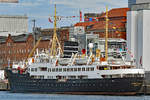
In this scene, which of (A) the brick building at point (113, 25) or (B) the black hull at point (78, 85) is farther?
(A) the brick building at point (113, 25)

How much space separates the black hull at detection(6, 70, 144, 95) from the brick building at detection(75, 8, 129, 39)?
4496 centimetres

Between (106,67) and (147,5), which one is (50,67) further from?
(147,5)

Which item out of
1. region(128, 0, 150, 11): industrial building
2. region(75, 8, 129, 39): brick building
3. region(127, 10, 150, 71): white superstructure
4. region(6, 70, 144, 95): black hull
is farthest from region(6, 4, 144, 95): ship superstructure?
region(75, 8, 129, 39): brick building

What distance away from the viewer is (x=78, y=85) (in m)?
102

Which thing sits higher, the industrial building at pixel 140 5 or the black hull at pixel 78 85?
the industrial building at pixel 140 5

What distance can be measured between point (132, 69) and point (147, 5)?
47420 mm

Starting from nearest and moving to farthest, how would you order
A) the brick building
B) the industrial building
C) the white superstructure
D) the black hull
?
1. the black hull
2. the white superstructure
3. the industrial building
4. the brick building

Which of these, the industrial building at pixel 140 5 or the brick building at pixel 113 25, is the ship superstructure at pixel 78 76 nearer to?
the industrial building at pixel 140 5

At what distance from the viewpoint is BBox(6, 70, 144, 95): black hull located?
9838cm

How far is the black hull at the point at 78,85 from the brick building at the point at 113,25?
148ft

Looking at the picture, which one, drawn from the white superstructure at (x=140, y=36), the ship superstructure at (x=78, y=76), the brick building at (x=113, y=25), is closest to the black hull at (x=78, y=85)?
the ship superstructure at (x=78, y=76)

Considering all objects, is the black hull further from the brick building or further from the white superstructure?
the brick building

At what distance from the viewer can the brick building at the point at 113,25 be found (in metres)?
155

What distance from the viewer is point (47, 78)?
349ft
